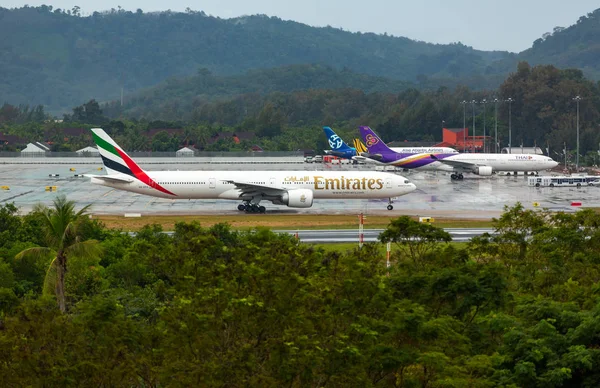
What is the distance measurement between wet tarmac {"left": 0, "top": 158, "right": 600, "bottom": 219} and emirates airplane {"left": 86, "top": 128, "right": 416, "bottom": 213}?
1444mm

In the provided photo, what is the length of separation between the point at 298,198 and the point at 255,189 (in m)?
3.51

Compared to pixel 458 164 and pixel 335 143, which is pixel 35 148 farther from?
pixel 458 164

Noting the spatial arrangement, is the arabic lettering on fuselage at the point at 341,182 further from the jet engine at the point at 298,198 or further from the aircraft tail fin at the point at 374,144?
the aircraft tail fin at the point at 374,144

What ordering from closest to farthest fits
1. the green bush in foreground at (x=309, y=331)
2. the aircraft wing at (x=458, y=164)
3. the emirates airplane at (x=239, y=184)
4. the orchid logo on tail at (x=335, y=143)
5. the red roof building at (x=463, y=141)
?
the green bush in foreground at (x=309, y=331) < the emirates airplane at (x=239, y=184) < the aircraft wing at (x=458, y=164) < the orchid logo on tail at (x=335, y=143) < the red roof building at (x=463, y=141)

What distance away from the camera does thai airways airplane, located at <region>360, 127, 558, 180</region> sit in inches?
4363

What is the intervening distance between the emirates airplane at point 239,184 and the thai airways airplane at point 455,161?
3736cm

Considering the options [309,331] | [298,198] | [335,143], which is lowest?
[309,331]

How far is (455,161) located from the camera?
11106 cm

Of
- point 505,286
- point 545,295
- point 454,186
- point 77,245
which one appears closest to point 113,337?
point 77,245

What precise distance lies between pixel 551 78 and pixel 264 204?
130 metres

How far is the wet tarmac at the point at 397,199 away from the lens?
7375 centimetres

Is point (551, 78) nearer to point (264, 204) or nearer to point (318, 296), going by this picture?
point (264, 204)

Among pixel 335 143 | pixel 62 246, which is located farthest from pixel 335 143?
pixel 62 246

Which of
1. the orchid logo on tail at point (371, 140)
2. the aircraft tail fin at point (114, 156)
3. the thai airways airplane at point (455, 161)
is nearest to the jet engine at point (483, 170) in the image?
the thai airways airplane at point (455, 161)
